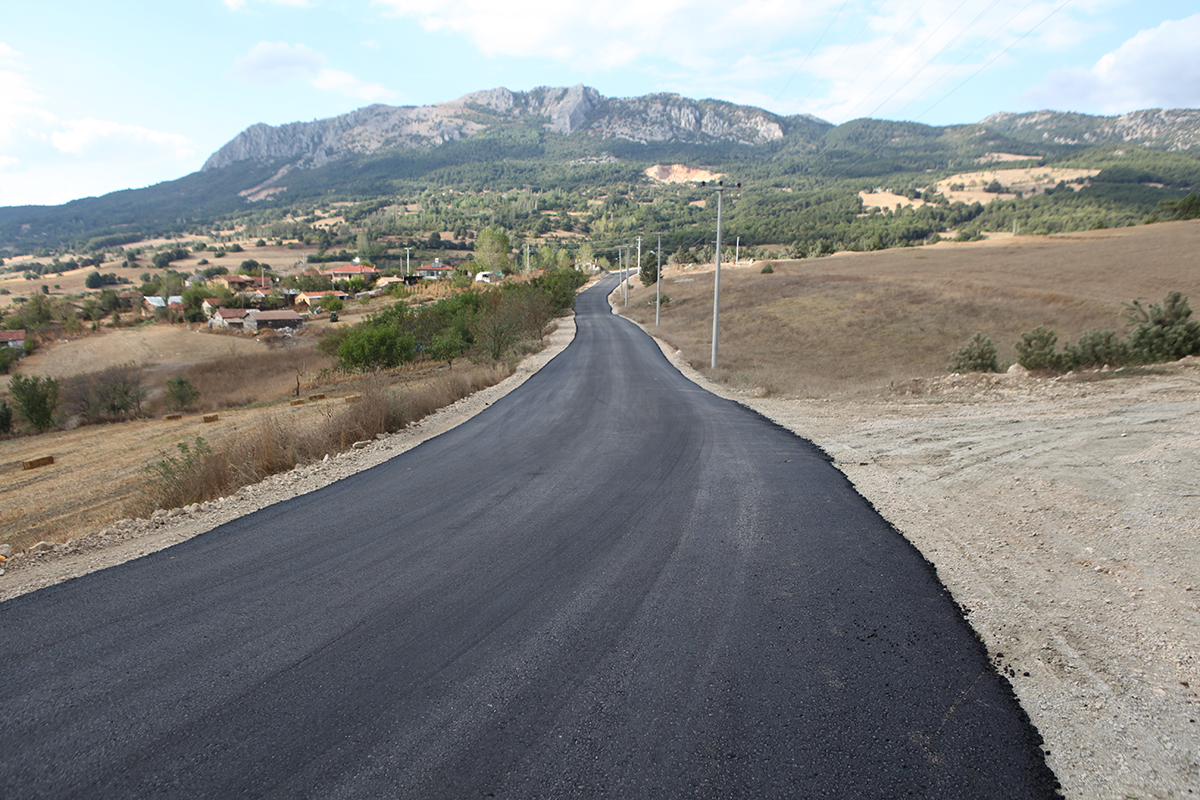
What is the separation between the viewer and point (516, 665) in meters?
4.20

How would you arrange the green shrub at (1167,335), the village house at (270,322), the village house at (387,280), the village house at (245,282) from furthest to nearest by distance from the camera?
the village house at (387,280) < the village house at (245,282) < the village house at (270,322) < the green shrub at (1167,335)

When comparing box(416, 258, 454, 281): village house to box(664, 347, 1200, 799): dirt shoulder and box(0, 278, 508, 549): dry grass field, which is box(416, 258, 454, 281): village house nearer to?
box(0, 278, 508, 549): dry grass field

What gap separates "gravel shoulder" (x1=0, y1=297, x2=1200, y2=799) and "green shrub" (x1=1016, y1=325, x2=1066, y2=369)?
3.21 metres

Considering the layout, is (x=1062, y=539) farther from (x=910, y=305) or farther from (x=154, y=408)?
(x=910, y=305)

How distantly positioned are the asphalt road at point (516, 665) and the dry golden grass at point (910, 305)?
1282 centimetres

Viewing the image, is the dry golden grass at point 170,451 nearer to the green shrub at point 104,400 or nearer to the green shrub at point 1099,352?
the green shrub at point 104,400

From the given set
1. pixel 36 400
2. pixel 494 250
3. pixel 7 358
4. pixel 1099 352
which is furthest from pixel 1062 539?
pixel 494 250

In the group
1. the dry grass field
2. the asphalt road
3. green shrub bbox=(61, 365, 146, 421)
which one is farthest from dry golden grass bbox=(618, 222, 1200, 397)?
green shrub bbox=(61, 365, 146, 421)

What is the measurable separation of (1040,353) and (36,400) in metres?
44.9

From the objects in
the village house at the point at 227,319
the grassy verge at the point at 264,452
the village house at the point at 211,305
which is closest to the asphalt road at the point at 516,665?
the grassy verge at the point at 264,452

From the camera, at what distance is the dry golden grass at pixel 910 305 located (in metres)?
29.5

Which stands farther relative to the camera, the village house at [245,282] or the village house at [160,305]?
the village house at [245,282]

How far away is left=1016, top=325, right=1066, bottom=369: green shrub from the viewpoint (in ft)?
53.9

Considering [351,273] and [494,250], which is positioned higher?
[494,250]
